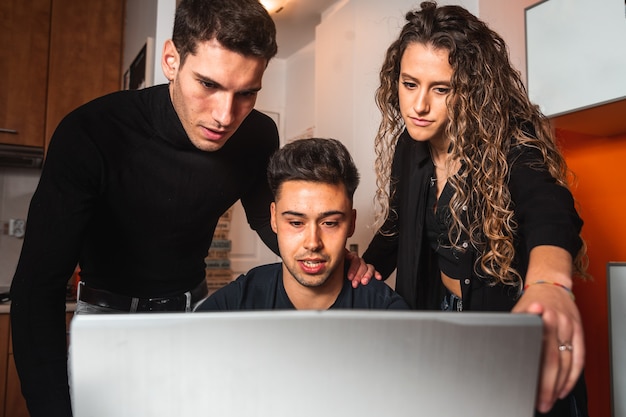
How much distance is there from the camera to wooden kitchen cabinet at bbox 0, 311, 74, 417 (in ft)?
7.23

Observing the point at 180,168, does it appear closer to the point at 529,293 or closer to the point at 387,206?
the point at 387,206

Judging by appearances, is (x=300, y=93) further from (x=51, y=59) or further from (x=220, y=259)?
(x=51, y=59)

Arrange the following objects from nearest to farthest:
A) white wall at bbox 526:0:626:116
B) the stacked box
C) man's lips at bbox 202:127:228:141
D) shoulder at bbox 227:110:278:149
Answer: man's lips at bbox 202:127:228:141, shoulder at bbox 227:110:278:149, white wall at bbox 526:0:626:116, the stacked box

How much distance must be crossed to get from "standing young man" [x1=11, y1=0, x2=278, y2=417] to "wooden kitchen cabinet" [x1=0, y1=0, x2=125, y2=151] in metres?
1.73

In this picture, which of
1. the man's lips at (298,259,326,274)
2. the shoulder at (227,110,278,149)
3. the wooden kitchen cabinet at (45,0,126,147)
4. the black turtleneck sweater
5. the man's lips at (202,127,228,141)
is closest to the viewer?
the black turtleneck sweater

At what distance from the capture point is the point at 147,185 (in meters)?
1.08

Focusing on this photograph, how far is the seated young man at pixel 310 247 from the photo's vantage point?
111cm

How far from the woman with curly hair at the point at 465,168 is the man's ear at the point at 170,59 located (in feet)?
1.61

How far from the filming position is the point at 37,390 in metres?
0.79

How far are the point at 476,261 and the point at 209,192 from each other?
62cm

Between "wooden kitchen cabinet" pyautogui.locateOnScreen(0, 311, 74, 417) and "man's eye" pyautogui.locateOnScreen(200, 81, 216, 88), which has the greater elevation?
"man's eye" pyautogui.locateOnScreen(200, 81, 216, 88)

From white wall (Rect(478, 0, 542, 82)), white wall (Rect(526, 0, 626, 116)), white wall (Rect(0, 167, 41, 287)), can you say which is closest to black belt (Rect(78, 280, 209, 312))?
white wall (Rect(526, 0, 626, 116))

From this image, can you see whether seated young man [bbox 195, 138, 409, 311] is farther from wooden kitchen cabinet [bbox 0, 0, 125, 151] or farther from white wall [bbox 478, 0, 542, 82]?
wooden kitchen cabinet [bbox 0, 0, 125, 151]

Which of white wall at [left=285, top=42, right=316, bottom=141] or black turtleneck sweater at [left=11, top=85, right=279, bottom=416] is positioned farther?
white wall at [left=285, top=42, right=316, bottom=141]
